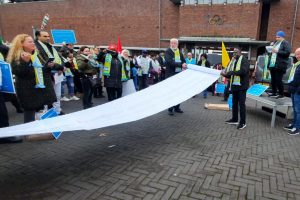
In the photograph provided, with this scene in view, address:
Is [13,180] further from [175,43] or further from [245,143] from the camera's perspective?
[175,43]

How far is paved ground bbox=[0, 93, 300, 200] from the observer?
334 centimetres

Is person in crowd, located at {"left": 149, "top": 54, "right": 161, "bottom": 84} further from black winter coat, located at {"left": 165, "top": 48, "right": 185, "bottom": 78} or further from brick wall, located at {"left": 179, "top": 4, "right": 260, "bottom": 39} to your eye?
brick wall, located at {"left": 179, "top": 4, "right": 260, "bottom": 39}

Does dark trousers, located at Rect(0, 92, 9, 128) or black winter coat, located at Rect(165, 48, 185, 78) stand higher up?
black winter coat, located at Rect(165, 48, 185, 78)

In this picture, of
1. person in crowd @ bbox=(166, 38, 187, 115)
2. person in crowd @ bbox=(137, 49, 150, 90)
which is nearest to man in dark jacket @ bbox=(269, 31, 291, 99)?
person in crowd @ bbox=(166, 38, 187, 115)

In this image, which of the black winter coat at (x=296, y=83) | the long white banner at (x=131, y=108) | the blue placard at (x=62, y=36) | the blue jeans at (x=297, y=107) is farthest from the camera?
the blue placard at (x=62, y=36)

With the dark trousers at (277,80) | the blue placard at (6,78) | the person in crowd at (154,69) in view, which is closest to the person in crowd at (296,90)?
the dark trousers at (277,80)

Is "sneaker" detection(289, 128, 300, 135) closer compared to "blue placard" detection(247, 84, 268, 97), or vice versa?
"sneaker" detection(289, 128, 300, 135)

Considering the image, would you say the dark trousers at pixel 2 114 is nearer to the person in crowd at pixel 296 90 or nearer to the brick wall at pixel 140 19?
the person in crowd at pixel 296 90

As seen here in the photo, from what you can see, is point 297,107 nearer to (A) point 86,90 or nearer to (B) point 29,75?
(A) point 86,90

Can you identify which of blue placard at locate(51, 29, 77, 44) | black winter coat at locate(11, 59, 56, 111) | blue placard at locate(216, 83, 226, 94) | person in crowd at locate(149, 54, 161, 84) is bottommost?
blue placard at locate(216, 83, 226, 94)

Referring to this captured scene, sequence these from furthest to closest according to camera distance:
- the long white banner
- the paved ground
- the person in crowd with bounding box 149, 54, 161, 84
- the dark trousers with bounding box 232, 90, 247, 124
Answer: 1. the person in crowd with bounding box 149, 54, 161, 84
2. the dark trousers with bounding box 232, 90, 247, 124
3. the paved ground
4. the long white banner

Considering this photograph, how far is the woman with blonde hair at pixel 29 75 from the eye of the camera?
4.21 metres

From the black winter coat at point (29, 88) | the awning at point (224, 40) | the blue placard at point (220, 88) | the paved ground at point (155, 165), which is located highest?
the awning at point (224, 40)

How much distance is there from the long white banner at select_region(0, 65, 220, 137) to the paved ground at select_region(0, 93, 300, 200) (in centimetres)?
82
